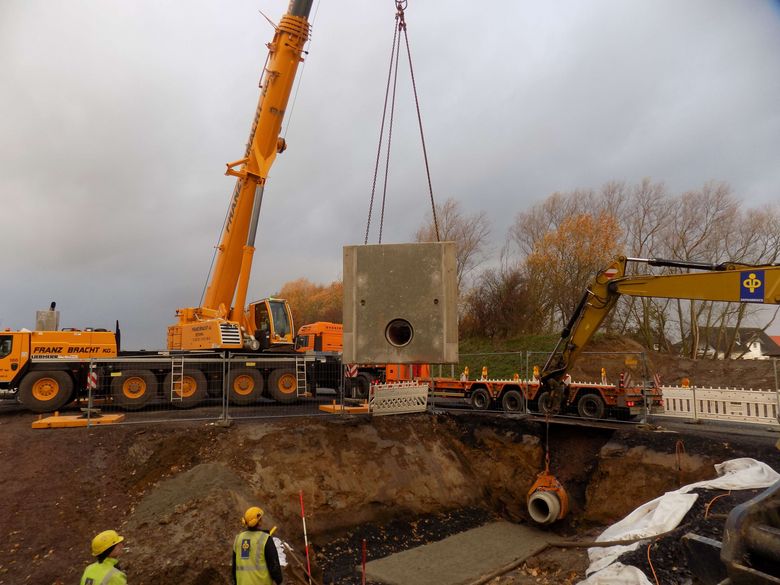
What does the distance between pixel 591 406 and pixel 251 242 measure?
10.4 meters

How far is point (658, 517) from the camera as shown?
7.32 m

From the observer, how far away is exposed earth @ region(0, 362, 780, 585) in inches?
285

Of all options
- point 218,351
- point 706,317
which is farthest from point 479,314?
point 218,351

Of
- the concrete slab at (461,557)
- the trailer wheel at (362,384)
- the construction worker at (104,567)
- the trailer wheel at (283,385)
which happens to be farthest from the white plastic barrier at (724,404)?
the construction worker at (104,567)

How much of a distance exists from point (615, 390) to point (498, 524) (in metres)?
4.75

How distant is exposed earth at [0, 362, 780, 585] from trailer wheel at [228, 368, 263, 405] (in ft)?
11.0

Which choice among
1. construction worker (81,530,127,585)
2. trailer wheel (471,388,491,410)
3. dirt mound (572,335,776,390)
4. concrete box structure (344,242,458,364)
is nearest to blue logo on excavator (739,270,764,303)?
concrete box structure (344,242,458,364)

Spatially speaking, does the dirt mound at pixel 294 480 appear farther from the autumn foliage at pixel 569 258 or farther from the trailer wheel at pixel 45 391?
the autumn foliage at pixel 569 258

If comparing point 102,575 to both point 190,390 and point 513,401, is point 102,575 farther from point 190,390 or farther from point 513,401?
point 513,401

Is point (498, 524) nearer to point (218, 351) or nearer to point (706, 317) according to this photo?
point (218, 351)

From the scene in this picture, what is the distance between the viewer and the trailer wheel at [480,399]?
16062 mm

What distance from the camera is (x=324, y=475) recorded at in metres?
10.1

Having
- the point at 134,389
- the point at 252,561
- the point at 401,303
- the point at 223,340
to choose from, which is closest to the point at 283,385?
the point at 223,340

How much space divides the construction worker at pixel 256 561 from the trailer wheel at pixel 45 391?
10.4 metres
